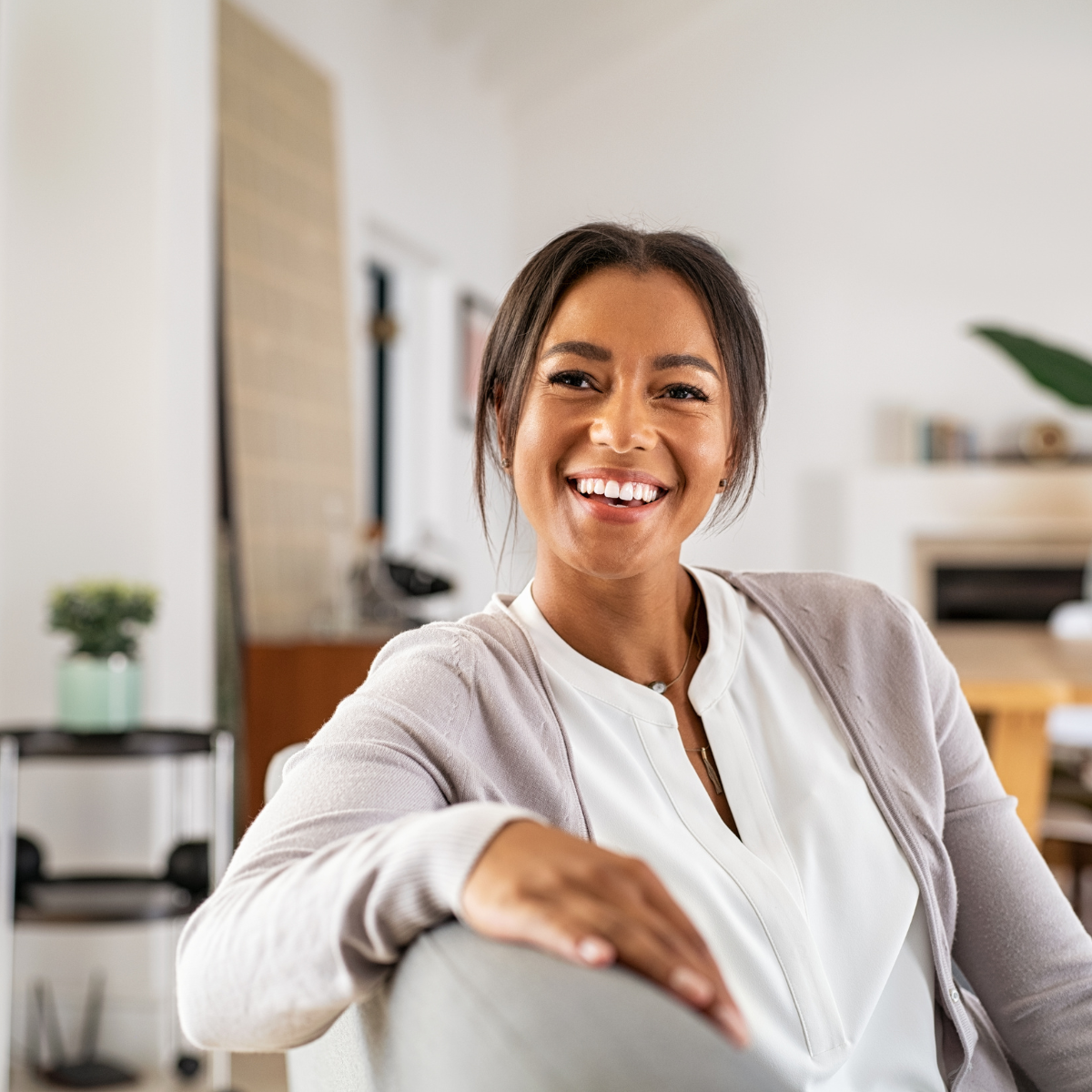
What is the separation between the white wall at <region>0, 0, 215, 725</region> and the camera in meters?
2.93

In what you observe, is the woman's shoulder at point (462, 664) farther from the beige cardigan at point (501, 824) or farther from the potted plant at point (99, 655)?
the potted plant at point (99, 655)

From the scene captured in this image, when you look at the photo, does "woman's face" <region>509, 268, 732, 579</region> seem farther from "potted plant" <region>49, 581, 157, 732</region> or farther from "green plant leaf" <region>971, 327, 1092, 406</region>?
"potted plant" <region>49, 581, 157, 732</region>

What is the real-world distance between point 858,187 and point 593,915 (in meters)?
6.60

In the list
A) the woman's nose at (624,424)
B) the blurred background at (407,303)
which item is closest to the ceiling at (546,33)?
the blurred background at (407,303)

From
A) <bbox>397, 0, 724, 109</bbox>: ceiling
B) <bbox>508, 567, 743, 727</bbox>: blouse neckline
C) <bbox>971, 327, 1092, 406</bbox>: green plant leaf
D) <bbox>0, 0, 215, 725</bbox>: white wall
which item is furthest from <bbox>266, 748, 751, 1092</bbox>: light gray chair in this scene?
<bbox>397, 0, 724, 109</bbox>: ceiling

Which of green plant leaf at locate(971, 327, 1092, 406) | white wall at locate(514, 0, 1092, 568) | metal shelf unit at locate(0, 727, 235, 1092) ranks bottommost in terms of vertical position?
metal shelf unit at locate(0, 727, 235, 1092)

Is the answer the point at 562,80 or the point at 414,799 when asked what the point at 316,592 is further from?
the point at 562,80

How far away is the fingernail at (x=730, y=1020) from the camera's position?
0.58 meters

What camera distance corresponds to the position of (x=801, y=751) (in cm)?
100

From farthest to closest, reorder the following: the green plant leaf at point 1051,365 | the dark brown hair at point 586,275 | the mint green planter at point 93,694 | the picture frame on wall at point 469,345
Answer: the picture frame on wall at point 469,345 < the mint green planter at point 93,694 < the green plant leaf at point 1051,365 < the dark brown hair at point 586,275

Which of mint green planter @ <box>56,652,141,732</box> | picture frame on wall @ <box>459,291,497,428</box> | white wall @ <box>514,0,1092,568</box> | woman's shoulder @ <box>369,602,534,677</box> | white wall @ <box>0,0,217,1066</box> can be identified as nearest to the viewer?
woman's shoulder @ <box>369,602,534,677</box>

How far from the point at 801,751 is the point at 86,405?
2352mm

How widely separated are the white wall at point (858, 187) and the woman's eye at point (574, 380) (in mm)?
5467

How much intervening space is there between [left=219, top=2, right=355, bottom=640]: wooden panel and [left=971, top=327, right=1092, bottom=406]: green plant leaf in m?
1.99
